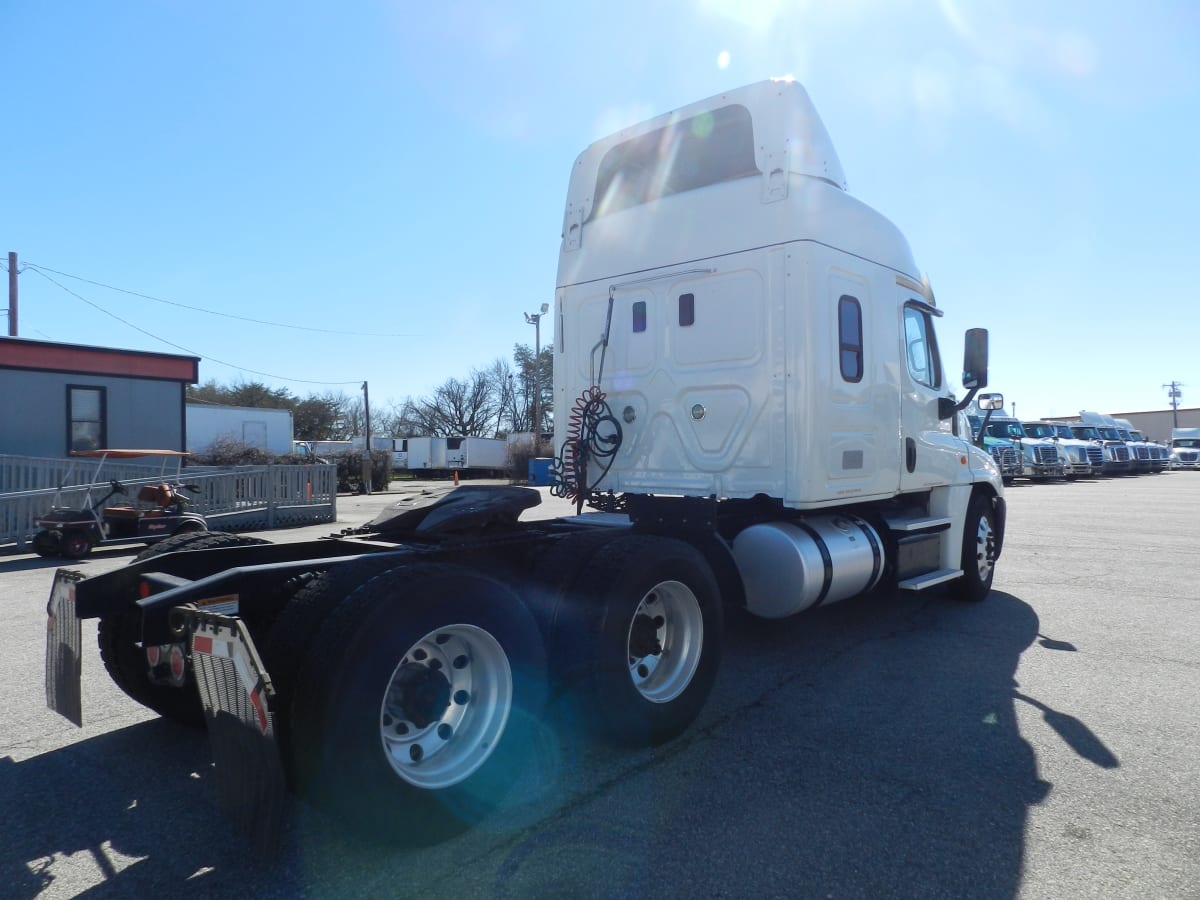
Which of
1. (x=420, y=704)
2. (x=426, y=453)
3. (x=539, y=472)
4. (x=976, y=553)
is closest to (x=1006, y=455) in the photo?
(x=539, y=472)

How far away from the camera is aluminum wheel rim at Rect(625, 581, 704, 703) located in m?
4.05

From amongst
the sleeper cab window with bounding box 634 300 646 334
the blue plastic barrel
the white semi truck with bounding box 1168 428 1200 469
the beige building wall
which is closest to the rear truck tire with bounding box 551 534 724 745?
the sleeper cab window with bounding box 634 300 646 334

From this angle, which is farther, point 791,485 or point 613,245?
point 613,245

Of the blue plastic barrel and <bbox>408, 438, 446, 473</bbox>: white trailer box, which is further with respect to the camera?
<bbox>408, 438, 446, 473</bbox>: white trailer box

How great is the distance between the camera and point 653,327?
585cm

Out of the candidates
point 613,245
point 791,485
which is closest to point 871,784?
point 791,485

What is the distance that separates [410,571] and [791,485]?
2899 mm

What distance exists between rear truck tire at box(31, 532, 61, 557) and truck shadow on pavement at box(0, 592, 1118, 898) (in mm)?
8663

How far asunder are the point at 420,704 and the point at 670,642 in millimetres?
1621

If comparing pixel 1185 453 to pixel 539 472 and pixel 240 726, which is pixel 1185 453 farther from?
pixel 240 726

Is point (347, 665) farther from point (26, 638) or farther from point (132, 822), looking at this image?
point (26, 638)

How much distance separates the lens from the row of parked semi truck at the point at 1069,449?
27391mm

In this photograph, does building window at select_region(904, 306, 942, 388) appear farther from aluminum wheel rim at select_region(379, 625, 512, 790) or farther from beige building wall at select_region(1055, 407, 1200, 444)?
beige building wall at select_region(1055, 407, 1200, 444)

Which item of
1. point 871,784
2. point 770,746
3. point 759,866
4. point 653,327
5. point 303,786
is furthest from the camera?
point 653,327
